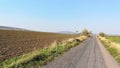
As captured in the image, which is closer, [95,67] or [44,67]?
[44,67]

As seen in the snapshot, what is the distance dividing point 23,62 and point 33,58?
2207 mm

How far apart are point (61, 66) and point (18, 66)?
2882 mm

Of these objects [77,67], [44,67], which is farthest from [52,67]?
[77,67]

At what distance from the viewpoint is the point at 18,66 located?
1353 cm

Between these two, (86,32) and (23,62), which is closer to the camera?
(23,62)

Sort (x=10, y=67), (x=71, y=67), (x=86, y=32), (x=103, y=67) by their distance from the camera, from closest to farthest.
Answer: (x=10, y=67) → (x=71, y=67) → (x=103, y=67) → (x=86, y=32)

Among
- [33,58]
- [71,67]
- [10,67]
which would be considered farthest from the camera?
[33,58]

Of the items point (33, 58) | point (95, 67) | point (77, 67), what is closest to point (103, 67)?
point (95, 67)

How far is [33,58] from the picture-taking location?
55.8 ft

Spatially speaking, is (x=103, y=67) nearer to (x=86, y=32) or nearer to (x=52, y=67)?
(x=52, y=67)

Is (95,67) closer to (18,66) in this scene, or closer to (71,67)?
(71,67)

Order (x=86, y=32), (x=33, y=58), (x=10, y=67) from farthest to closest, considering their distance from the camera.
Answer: (x=86, y=32) < (x=33, y=58) < (x=10, y=67)

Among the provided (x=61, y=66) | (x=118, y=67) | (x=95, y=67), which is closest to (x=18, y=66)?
(x=61, y=66)

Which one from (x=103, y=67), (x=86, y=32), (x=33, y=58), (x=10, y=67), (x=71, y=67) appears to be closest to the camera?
(x=10, y=67)
